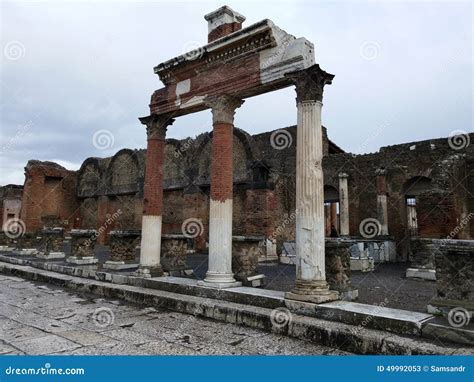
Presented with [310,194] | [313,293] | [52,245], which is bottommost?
[313,293]

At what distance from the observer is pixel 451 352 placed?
3.47 metres

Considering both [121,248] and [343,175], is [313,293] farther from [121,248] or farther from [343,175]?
[343,175]

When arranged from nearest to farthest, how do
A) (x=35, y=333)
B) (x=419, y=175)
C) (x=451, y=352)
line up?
1. (x=451, y=352)
2. (x=35, y=333)
3. (x=419, y=175)

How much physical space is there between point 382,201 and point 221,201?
1096 centimetres

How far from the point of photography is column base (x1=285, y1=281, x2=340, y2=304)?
5.12 metres

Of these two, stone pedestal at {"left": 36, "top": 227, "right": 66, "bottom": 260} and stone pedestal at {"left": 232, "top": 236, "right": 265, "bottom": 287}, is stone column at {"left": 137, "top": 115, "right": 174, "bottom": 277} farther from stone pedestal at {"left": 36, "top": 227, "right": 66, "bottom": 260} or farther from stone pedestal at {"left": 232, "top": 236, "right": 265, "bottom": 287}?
stone pedestal at {"left": 36, "top": 227, "right": 66, "bottom": 260}

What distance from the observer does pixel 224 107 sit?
23.2 feet

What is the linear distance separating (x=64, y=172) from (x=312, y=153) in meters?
22.3

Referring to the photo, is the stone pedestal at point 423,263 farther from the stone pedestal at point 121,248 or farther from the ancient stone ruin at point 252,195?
the stone pedestal at point 121,248

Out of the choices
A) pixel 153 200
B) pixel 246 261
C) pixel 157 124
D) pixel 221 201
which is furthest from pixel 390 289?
pixel 157 124

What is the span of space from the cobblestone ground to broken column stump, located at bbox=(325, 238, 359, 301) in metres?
1.66

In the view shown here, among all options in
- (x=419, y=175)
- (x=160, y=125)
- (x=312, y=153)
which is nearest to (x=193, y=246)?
(x=160, y=125)

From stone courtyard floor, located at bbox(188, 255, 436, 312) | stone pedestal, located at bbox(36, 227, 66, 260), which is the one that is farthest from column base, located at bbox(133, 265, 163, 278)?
stone pedestal, located at bbox(36, 227, 66, 260)

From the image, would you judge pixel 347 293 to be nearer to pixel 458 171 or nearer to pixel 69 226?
pixel 458 171
